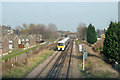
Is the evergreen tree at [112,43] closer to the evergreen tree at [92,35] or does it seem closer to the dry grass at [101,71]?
the dry grass at [101,71]

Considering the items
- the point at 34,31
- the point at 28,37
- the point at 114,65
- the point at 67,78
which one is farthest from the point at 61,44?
the point at 34,31

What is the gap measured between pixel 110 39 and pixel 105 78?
5.90 metres

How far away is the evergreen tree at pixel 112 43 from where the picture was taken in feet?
46.7

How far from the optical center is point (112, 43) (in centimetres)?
1479

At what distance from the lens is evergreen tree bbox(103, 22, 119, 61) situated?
14.2 m

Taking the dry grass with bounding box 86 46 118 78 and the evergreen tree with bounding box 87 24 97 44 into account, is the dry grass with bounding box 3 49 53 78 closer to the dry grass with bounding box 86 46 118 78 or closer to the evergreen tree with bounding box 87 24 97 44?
the dry grass with bounding box 86 46 118 78

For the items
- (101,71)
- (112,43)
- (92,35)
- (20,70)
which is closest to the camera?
(101,71)

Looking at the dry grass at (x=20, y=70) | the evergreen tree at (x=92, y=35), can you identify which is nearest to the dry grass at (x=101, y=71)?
the dry grass at (x=20, y=70)

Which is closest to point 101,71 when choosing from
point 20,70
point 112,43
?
point 112,43

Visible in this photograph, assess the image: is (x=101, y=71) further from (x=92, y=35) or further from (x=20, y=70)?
(x=92, y=35)

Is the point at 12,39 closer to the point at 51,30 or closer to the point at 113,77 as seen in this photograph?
the point at 51,30

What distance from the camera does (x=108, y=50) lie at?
1484 centimetres

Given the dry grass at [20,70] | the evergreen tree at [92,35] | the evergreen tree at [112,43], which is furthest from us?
the evergreen tree at [92,35]

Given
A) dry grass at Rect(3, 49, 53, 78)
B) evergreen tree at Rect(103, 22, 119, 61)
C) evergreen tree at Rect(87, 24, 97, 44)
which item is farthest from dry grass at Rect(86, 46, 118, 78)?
evergreen tree at Rect(87, 24, 97, 44)
